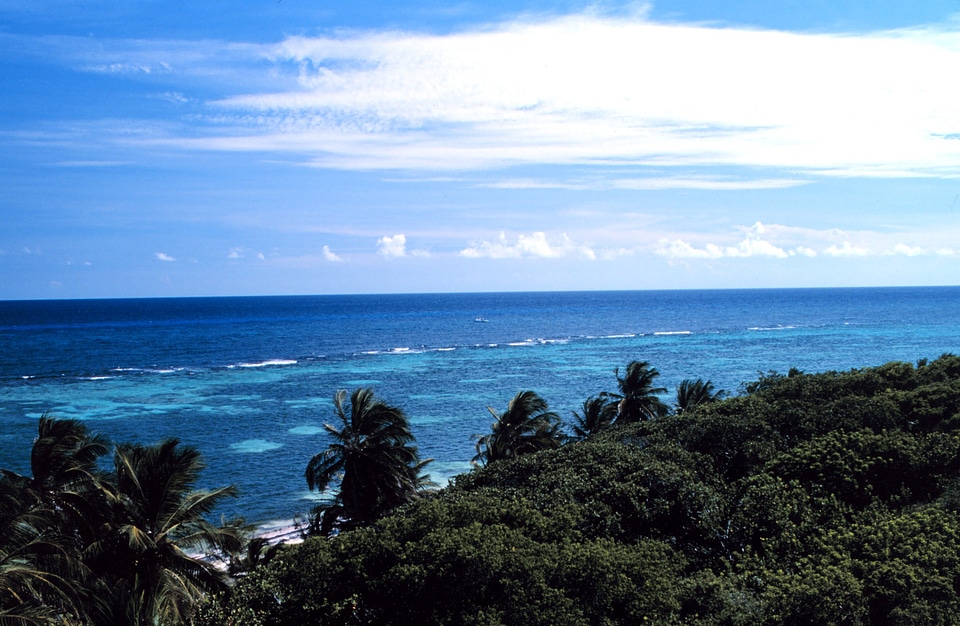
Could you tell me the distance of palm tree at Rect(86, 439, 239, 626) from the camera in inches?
690

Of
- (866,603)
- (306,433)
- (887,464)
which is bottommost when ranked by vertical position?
(306,433)

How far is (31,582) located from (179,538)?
13.0ft

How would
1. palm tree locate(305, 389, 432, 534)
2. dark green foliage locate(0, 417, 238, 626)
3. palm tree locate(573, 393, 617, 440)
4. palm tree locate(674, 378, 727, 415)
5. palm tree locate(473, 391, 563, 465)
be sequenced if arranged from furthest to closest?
palm tree locate(674, 378, 727, 415) < palm tree locate(573, 393, 617, 440) < palm tree locate(473, 391, 563, 465) < palm tree locate(305, 389, 432, 534) < dark green foliage locate(0, 417, 238, 626)

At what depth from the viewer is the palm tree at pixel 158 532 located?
17.5 metres

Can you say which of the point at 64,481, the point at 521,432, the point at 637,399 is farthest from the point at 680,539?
the point at 637,399

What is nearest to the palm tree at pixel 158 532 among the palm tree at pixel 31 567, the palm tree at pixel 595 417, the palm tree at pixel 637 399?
the palm tree at pixel 31 567

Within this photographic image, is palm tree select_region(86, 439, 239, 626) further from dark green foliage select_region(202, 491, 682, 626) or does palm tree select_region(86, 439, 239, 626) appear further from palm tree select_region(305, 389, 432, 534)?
palm tree select_region(305, 389, 432, 534)

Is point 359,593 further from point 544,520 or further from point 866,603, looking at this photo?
point 866,603

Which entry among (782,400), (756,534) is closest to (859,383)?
(782,400)

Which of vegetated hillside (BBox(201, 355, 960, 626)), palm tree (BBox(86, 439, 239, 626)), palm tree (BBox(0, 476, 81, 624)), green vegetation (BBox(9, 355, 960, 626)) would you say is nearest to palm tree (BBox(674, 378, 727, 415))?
green vegetation (BBox(9, 355, 960, 626))

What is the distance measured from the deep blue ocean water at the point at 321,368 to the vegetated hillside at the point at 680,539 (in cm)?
2490

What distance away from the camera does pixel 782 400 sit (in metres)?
28.5

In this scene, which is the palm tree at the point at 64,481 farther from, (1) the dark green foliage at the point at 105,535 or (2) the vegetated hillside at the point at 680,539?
(2) the vegetated hillside at the point at 680,539

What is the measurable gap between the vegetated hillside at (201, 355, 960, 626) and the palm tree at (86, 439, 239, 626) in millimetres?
3790
